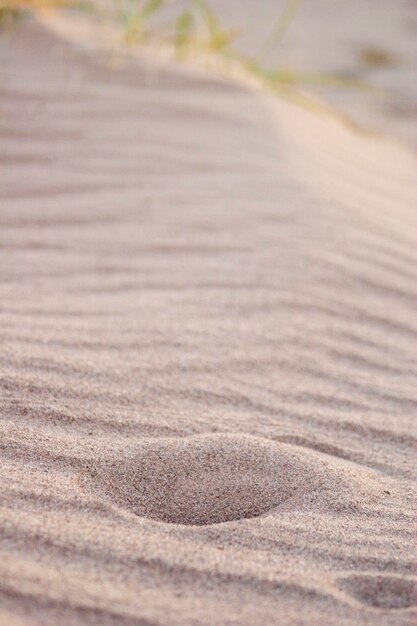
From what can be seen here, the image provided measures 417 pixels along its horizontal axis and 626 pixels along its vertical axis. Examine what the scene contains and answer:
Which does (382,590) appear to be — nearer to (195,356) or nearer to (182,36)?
(195,356)

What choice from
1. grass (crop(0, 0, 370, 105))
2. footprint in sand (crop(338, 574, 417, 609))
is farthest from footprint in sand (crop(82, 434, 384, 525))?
grass (crop(0, 0, 370, 105))

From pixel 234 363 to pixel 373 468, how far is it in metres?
0.42

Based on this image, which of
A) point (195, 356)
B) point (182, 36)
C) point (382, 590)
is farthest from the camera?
→ point (182, 36)

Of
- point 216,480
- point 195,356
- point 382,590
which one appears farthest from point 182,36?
point 382,590

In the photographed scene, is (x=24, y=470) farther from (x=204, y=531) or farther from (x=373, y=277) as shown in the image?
(x=373, y=277)

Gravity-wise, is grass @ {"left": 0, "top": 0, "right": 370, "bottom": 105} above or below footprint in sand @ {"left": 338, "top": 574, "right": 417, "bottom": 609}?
above

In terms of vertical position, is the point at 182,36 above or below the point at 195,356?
above

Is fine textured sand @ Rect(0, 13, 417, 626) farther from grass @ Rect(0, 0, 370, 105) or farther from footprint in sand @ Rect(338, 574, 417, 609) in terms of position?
grass @ Rect(0, 0, 370, 105)

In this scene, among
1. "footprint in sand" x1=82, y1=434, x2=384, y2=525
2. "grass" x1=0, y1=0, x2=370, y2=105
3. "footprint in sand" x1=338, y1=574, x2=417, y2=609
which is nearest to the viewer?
"footprint in sand" x1=338, y1=574, x2=417, y2=609

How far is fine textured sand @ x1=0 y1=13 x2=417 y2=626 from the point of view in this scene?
128 centimetres

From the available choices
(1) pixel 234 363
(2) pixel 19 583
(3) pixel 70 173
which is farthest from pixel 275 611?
(3) pixel 70 173

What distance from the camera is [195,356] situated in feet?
6.49

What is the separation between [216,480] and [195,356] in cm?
47

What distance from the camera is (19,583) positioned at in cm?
118
